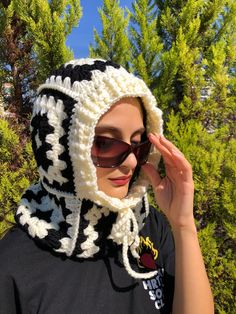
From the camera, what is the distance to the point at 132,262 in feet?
5.72

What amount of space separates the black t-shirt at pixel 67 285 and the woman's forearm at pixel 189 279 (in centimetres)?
11

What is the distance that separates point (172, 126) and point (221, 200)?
802 millimetres

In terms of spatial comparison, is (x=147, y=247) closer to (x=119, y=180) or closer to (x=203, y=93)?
(x=119, y=180)

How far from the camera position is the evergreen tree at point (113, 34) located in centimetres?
371

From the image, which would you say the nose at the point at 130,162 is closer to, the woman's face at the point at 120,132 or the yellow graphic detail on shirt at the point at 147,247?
the woman's face at the point at 120,132

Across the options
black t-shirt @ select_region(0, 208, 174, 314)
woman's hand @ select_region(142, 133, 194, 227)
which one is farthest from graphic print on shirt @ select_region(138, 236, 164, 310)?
woman's hand @ select_region(142, 133, 194, 227)

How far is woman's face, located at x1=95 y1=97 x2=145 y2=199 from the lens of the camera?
5.13 feet

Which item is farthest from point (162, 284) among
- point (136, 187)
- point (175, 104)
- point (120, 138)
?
point (175, 104)

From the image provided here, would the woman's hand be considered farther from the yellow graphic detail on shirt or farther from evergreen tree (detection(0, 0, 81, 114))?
evergreen tree (detection(0, 0, 81, 114))

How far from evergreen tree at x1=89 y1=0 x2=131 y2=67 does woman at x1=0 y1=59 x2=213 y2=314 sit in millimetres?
2096

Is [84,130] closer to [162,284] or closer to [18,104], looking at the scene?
[162,284]

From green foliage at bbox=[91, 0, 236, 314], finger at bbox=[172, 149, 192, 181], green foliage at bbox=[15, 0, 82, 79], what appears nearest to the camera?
finger at bbox=[172, 149, 192, 181]

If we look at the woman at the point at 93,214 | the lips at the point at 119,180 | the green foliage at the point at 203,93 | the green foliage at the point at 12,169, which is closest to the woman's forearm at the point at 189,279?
the woman at the point at 93,214

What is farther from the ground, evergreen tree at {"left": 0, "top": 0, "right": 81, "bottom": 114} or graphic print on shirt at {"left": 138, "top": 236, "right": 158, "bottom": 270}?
evergreen tree at {"left": 0, "top": 0, "right": 81, "bottom": 114}
